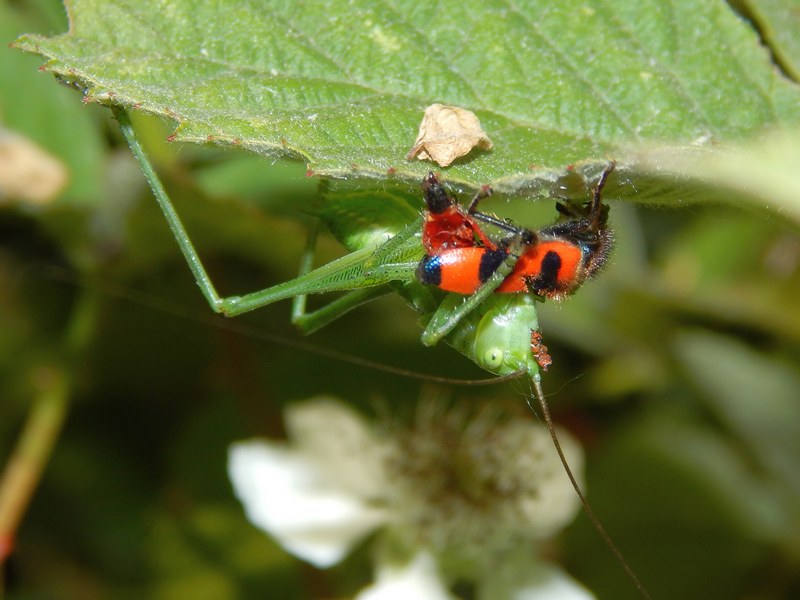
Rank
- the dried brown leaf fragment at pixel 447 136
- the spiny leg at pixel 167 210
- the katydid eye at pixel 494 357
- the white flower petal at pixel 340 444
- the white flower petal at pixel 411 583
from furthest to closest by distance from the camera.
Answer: the white flower petal at pixel 340 444
the white flower petal at pixel 411 583
the spiny leg at pixel 167 210
the katydid eye at pixel 494 357
the dried brown leaf fragment at pixel 447 136

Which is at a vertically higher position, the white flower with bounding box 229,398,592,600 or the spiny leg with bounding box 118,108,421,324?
the spiny leg with bounding box 118,108,421,324

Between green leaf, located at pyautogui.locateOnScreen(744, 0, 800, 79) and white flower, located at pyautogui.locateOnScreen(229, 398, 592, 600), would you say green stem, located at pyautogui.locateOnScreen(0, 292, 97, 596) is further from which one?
green leaf, located at pyautogui.locateOnScreen(744, 0, 800, 79)

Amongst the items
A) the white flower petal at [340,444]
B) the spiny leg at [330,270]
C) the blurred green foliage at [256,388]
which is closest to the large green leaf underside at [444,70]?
the spiny leg at [330,270]

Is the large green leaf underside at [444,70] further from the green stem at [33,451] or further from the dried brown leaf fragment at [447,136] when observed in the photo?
the green stem at [33,451]

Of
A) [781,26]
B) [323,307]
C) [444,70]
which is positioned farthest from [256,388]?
[781,26]

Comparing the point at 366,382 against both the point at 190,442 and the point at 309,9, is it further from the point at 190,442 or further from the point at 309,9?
the point at 309,9

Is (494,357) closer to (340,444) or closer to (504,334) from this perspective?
(504,334)

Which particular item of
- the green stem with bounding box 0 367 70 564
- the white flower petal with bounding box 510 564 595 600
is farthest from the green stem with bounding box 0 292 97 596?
the white flower petal with bounding box 510 564 595 600
